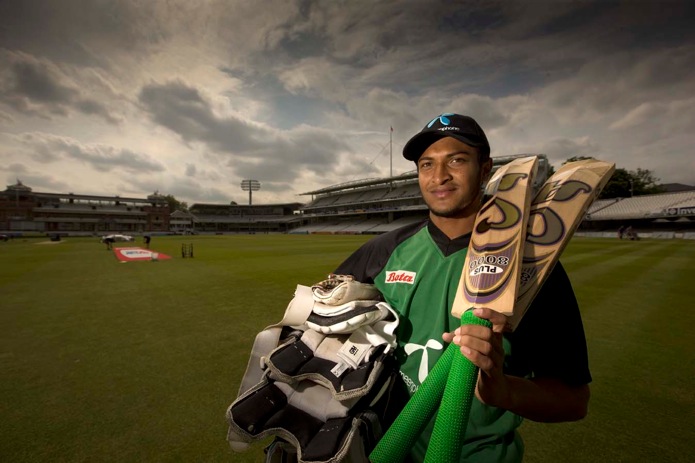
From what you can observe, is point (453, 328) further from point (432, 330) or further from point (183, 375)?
point (183, 375)

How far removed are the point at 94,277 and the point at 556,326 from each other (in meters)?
13.3

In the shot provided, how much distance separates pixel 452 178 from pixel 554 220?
20.0 inches

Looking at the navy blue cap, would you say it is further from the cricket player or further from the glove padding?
the glove padding

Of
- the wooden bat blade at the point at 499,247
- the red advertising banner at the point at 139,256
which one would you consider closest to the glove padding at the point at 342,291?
the wooden bat blade at the point at 499,247

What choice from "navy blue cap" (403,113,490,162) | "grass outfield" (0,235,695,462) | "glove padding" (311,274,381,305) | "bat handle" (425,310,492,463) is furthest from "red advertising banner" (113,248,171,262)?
"bat handle" (425,310,492,463)

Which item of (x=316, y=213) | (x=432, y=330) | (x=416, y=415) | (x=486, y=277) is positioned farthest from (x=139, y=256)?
(x=316, y=213)

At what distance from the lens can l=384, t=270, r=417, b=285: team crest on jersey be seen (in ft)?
5.46

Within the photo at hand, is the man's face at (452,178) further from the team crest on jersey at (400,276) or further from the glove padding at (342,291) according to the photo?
the glove padding at (342,291)

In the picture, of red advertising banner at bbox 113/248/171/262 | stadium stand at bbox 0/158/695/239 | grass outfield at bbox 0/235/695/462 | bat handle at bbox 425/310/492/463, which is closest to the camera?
bat handle at bbox 425/310/492/463

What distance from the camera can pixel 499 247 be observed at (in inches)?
47.9

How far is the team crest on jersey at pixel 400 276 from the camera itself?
5.46ft

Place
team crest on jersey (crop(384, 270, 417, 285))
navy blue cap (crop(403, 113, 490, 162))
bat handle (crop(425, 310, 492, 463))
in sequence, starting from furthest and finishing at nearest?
team crest on jersey (crop(384, 270, 417, 285))
navy blue cap (crop(403, 113, 490, 162))
bat handle (crop(425, 310, 492, 463))

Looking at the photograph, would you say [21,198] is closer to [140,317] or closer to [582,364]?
[140,317]

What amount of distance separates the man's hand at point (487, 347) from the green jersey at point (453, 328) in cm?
33
